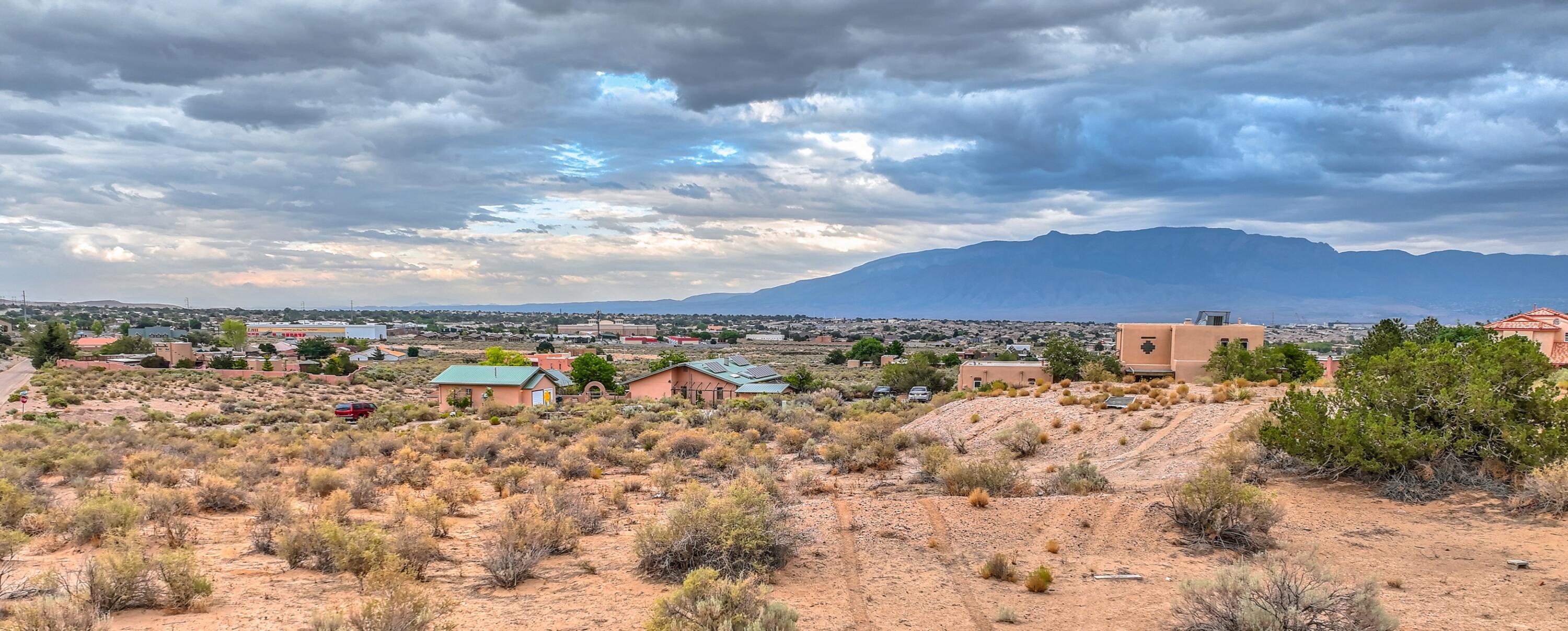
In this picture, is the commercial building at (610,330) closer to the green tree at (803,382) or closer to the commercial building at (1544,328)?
A: the green tree at (803,382)

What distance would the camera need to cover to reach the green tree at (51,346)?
63.8 metres

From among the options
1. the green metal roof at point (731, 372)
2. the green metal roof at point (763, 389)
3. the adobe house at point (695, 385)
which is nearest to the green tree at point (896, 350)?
the green metal roof at point (731, 372)

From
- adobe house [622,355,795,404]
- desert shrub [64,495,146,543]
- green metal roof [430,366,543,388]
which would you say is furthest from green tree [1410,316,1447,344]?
desert shrub [64,495,146,543]

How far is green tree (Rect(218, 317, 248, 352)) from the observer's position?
94.0m

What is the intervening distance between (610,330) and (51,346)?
357ft

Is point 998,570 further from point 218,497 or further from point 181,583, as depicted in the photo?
point 218,497

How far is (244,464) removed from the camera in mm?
18406

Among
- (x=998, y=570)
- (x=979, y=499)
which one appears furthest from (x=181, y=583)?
Answer: (x=979, y=499)

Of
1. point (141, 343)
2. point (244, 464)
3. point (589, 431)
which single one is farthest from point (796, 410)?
point (141, 343)

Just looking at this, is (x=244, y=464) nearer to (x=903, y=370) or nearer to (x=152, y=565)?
(x=152, y=565)

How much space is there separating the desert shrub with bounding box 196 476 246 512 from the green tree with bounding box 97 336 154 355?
74404mm

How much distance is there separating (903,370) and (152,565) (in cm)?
4859

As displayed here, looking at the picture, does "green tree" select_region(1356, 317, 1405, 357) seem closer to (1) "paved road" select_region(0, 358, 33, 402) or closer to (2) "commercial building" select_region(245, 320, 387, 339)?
(1) "paved road" select_region(0, 358, 33, 402)

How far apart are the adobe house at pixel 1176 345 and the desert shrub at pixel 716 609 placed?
37686 mm
